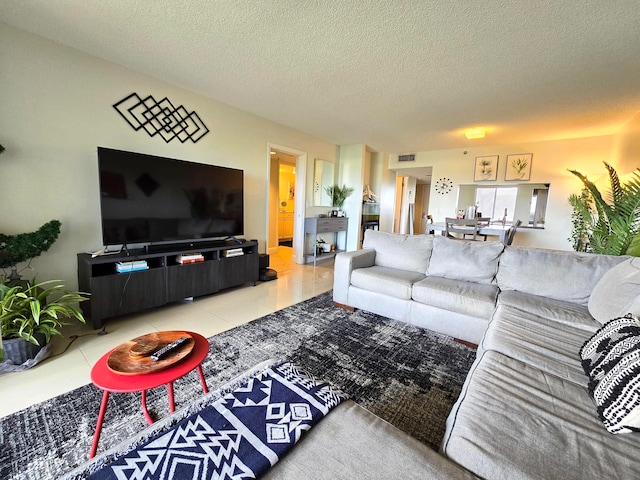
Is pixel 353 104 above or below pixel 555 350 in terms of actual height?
above

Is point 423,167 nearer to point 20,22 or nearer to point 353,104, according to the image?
point 353,104

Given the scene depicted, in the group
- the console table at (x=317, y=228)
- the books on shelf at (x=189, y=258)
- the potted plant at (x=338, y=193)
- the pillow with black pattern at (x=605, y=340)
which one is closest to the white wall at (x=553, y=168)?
the potted plant at (x=338, y=193)

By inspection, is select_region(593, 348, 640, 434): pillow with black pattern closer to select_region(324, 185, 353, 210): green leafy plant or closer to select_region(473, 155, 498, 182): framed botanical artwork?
select_region(324, 185, 353, 210): green leafy plant

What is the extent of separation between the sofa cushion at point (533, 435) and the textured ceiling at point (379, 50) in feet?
7.33

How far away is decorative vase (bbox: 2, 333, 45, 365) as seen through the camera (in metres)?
1.75

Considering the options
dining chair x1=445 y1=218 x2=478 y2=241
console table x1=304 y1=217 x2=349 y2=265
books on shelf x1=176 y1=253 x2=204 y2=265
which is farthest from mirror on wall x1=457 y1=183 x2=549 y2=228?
books on shelf x1=176 y1=253 x2=204 y2=265

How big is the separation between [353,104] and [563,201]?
14.3ft

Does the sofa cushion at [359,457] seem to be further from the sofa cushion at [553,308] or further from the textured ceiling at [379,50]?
the textured ceiling at [379,50]

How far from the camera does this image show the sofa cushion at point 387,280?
252 centimetres

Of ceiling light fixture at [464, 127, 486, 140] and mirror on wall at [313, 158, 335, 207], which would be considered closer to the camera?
ceiling light fixture at [464, 127, 486, 140]

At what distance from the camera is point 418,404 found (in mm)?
1560

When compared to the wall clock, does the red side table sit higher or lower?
lower

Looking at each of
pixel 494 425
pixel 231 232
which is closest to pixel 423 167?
pixel 231 232

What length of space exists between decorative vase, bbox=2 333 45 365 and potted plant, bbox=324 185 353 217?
4.83 metres
